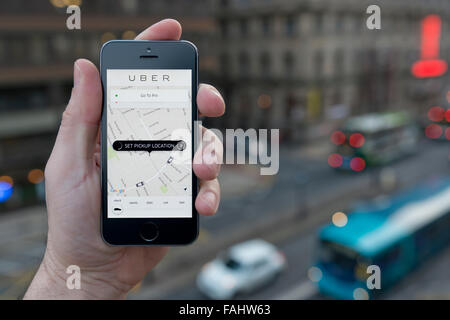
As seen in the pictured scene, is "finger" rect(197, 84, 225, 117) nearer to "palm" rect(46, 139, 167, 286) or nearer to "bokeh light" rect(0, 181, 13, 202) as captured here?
"palm" rect(46, 139, 167, 286)

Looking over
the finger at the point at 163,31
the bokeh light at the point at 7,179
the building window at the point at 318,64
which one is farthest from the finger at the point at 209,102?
the building window at the point at 318,64

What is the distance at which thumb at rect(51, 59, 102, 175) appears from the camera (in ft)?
8.51

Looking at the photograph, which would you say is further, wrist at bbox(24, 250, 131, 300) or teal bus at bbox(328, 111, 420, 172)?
teal bus at bbox(328, 111, 420, 172)

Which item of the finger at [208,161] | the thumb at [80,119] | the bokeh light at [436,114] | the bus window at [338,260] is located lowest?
the bus window at [338,260]

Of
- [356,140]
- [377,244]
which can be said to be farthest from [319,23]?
[377,244]

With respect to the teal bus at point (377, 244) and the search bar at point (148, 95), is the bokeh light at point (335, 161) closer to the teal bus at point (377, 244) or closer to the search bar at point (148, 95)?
the teal bus at point (377, 244)

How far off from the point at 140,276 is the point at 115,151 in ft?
2.71

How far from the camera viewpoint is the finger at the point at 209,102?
2652 mm

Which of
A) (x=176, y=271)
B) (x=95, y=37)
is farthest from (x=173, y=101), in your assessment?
(x=95, y=37)

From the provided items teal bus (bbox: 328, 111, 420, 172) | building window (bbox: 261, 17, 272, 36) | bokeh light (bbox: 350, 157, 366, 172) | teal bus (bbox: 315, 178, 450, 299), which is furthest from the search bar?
building window (bbox: 261, 17, 272, 36)

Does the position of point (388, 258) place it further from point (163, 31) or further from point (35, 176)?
point (35, 176)

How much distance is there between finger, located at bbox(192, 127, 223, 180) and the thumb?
66cm

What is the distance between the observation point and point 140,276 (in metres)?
2.88

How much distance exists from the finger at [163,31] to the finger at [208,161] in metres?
0.70
